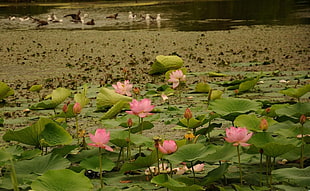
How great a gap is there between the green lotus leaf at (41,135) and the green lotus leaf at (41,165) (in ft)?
0.58

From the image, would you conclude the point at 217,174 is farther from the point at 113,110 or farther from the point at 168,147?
the point at 113,110

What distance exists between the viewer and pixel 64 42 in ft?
22.3

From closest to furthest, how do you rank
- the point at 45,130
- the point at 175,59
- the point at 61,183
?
the point at 61,183
the point at 45,130
the point at 175,59

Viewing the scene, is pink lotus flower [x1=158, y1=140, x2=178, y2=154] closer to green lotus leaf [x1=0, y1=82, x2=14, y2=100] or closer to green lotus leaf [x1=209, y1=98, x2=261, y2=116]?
green lotus leaf [x1=209, y1=98, x2=261, y2=116]

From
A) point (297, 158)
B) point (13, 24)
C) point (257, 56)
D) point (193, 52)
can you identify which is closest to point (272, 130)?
point (297, 158)

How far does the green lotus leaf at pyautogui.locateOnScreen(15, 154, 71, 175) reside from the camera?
1569 mm

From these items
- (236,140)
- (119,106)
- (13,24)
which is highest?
(236,140)

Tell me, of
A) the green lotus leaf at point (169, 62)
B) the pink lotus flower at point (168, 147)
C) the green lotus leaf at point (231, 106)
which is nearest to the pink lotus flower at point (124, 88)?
the green lotus leaf at point (231, 106)

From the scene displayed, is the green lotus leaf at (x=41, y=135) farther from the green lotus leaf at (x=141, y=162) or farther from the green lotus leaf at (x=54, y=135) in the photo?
the green lotus leaf at (x=141, y=162)

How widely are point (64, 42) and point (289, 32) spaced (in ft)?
9.49

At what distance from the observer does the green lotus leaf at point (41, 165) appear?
1569 millimetres

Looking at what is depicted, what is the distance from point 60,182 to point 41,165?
23 cm

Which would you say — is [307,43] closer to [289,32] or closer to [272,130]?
[289,32]

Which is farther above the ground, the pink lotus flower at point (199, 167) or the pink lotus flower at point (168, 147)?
the pink lotus flower at point (168, 147)
